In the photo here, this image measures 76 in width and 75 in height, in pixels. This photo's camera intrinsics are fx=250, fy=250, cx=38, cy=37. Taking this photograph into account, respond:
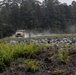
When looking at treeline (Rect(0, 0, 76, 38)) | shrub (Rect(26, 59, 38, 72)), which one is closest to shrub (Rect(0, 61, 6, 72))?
shrub (Rect(26, 59, 38, 72))

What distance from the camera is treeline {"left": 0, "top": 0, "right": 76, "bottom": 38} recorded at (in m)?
56.8

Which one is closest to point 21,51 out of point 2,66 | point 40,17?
point 2,66

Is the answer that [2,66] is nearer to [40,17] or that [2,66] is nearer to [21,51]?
[21,51]

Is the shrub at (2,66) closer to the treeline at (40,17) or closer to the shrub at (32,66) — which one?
the shrub at (32,66)

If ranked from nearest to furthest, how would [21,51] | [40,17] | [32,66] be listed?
1. [32,66]
2. [21,51]
3. [40,17]

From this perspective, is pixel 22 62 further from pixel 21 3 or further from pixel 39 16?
pixel 21 3

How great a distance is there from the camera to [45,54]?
677cm

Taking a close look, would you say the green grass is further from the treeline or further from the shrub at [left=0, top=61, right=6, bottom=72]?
the treeline

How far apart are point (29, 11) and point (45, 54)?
172 ft

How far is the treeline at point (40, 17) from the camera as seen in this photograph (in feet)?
186

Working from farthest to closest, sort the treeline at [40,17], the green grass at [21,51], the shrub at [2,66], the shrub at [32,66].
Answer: the treeline at [40,17]
the green grass at [21,51]
the shrub at [2,66]
the shrub at [32,66]

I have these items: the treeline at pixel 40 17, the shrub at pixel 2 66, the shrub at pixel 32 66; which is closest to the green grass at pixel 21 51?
the shrub at pixel 2 66

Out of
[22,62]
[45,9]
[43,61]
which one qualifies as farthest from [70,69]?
[45,9]

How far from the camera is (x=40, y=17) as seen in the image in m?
59.6
